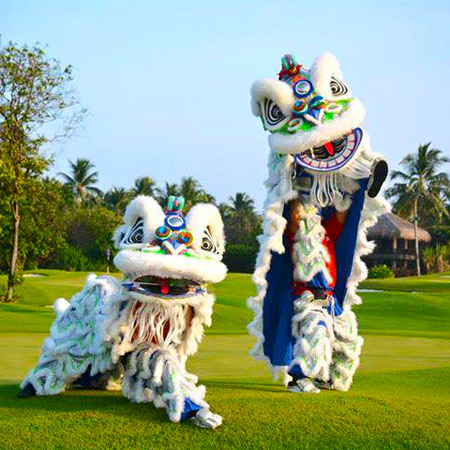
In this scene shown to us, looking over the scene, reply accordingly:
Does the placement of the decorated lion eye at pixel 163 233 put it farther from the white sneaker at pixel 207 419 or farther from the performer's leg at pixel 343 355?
the performer's leg at pixel 343 355

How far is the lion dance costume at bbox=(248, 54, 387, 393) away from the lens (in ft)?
21.3

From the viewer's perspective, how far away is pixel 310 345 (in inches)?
250

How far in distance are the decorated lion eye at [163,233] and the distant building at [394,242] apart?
3808 centimetres

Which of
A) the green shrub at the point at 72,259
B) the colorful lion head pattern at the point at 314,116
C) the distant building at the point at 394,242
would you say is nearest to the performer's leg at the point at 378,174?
the colorful lion head pattern at the point at 314,116

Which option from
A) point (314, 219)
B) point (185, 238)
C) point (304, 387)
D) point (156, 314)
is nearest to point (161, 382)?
point (156, 314)

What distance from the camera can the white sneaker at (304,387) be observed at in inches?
Answer: 242

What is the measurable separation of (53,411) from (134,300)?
908 mm

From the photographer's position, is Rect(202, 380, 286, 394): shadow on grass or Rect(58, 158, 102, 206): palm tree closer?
Rect(202, 380, 286, 394): shadow on grass

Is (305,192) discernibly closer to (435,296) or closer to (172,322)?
(172,322)

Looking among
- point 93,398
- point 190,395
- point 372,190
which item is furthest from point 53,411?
point 372,190

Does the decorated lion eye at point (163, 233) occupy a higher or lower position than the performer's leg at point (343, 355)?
higher

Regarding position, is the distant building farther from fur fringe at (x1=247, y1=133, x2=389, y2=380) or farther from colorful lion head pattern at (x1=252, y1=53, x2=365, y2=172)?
colorful lion head pattern at (x1=252, y1=53, x2=365, y2=172)

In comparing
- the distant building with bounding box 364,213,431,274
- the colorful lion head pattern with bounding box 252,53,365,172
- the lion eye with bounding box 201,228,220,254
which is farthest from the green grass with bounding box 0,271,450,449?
the distant building with bounding box 364,213,431,274

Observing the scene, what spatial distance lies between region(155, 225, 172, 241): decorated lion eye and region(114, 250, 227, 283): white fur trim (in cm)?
17
